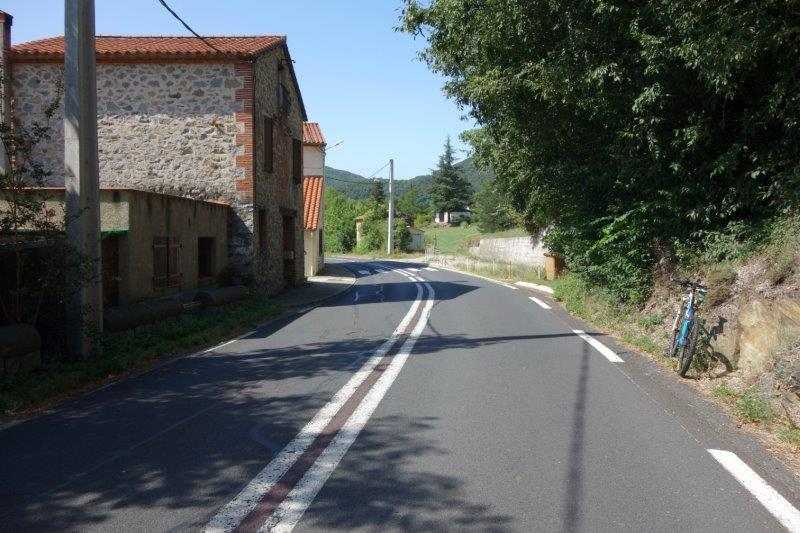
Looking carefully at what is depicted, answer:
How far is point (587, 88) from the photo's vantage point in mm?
11164

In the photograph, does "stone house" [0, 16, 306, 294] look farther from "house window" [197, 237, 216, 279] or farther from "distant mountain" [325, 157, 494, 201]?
"distant mountain" [325, 157, 494, 201]

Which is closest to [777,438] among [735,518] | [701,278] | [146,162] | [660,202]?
[735,518]

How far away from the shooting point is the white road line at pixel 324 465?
348 centimetres

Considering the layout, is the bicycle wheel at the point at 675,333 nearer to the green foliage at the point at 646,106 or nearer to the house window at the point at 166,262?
the green foliage at the point at 646,106

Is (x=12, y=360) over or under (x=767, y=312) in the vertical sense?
under

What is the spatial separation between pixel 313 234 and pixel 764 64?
2342cm

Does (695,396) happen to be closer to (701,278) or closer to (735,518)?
(735,518)

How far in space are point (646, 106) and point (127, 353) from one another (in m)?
9.29

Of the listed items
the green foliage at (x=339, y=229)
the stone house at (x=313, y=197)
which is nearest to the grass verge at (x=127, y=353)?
the stone house at (x=313, y=197)

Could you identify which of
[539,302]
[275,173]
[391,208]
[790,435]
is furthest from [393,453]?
[391,208]

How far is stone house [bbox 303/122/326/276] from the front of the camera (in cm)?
3056

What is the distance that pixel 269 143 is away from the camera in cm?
1853

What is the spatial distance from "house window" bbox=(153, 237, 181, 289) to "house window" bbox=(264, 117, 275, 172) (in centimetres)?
584

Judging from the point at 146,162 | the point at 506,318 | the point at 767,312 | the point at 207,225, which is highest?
the point at 146,162
